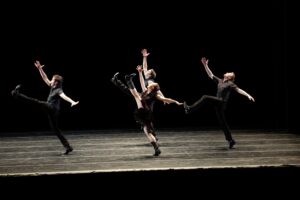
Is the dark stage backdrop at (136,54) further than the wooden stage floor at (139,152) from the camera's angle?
Yes

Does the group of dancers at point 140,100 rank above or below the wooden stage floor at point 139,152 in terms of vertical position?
above

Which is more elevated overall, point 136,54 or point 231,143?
point 136,54

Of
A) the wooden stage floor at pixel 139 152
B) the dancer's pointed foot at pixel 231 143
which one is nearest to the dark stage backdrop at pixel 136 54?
the wooden stage floor at pixel 139 152

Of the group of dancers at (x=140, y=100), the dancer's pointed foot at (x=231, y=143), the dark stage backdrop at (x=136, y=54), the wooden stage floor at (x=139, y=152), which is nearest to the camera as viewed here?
the wooden stage floor at (x=139, y=152)

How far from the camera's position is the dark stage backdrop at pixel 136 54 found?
11000 mm

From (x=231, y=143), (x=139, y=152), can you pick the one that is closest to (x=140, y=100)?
(x=139, y=152)

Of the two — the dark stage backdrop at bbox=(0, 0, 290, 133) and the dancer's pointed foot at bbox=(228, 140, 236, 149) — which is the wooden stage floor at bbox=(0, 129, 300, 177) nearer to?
the dancer's pointed foot at bbox=(228, 140, 236, 149)

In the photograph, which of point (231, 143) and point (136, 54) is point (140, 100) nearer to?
point (231, 143)

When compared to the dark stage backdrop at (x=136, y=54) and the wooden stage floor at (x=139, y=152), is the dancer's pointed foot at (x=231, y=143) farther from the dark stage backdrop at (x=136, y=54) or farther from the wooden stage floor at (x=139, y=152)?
the dark stage backdrop at (x=136, y=54)

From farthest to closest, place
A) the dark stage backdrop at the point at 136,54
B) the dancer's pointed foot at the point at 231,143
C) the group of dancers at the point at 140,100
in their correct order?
the dark stage backdrop at the point at 136,54 < the dancer's pointed foot at the point at 231,143 < the group of dancers at the point at 140,100

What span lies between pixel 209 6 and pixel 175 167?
17.6 ft

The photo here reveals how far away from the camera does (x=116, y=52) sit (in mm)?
11336

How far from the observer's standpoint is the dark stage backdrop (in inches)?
433

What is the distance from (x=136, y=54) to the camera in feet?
37.6
